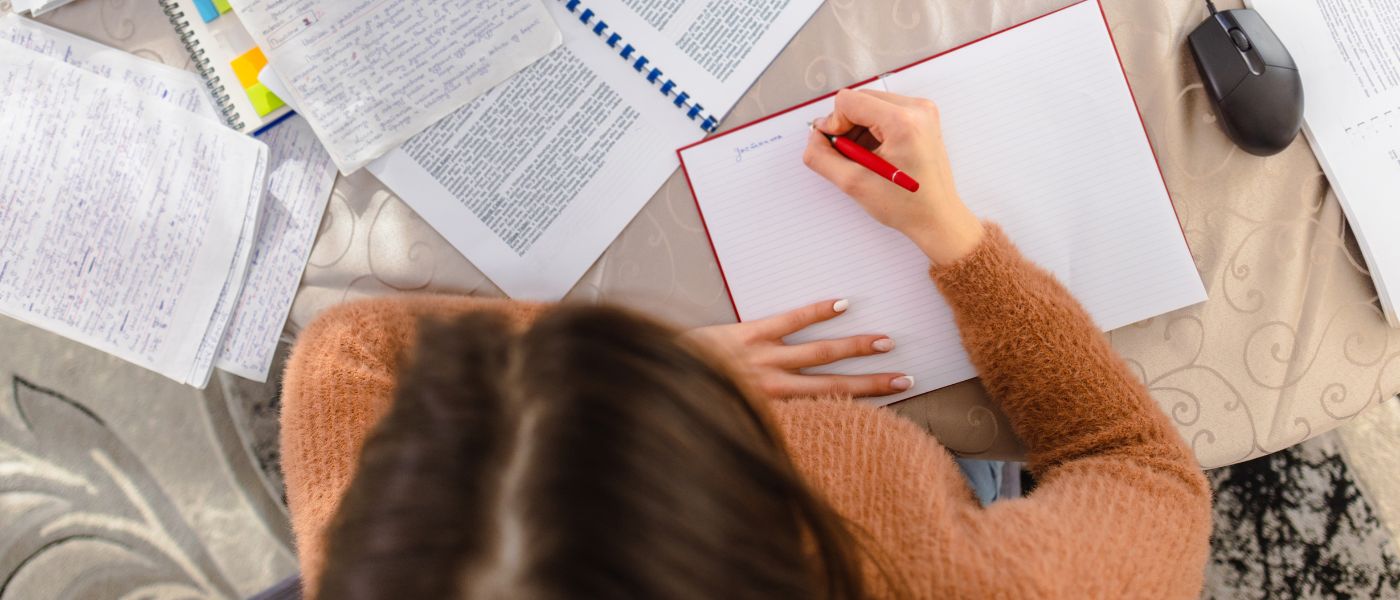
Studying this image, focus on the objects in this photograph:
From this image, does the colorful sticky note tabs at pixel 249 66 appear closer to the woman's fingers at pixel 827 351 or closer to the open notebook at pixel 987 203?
the open notebook at pixel 987 203

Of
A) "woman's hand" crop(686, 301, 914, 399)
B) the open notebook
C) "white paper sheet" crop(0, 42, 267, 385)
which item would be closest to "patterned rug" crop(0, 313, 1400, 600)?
"white paper sheet" crop(0, 42, 267, 385)

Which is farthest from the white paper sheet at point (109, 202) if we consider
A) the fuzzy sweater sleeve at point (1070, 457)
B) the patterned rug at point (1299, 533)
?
the patterned rug at point (1299, 533)

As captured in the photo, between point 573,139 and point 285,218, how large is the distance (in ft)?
0.93

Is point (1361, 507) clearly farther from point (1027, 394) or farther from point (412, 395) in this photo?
point (412, 395)

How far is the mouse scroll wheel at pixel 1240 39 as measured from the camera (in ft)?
2.15

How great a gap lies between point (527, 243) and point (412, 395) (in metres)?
0.30

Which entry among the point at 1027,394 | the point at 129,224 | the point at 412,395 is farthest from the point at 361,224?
the point at 1027,394

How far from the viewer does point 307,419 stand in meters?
0.66

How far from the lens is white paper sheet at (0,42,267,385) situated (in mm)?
721

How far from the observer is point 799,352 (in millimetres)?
693

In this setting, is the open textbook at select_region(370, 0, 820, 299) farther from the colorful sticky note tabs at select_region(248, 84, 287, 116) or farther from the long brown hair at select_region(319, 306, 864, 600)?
the long brown hair at select_region(319, 306, 864, 600)

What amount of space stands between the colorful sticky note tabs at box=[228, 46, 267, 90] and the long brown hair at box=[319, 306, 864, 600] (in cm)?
42

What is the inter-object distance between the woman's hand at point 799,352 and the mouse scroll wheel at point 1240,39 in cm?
38

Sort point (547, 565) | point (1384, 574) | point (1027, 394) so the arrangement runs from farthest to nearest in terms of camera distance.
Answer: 1. point (1384, 574)
2. point (1027, 394)
3. point (547, 565)
